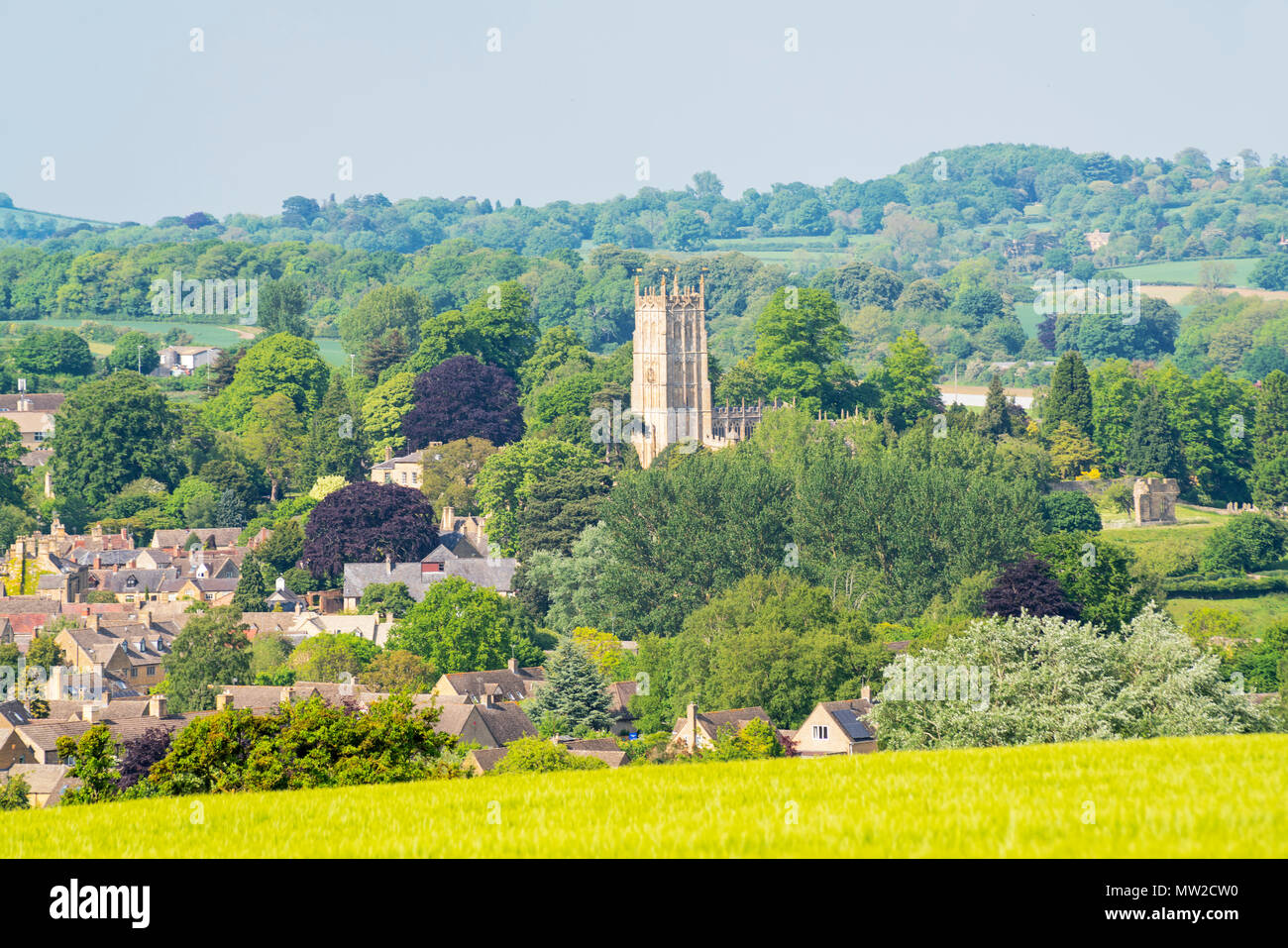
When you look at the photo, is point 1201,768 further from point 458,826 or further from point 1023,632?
point 1023,632

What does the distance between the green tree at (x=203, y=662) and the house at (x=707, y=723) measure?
700 inches

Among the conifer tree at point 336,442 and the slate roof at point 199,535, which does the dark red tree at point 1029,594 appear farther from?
the conifer tree at point 336,442

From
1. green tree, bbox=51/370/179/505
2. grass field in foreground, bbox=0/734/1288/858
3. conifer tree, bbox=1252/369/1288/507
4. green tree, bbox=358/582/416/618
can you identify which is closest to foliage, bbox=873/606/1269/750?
grass field in foreground, bbox=0/734/1288/858

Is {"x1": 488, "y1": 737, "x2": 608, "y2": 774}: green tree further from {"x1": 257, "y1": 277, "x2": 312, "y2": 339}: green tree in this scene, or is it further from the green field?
the green field

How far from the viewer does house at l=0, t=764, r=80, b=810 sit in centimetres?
5428

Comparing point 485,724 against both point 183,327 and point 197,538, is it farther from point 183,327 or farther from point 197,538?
point 183,327

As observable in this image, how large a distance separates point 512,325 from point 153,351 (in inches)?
1689

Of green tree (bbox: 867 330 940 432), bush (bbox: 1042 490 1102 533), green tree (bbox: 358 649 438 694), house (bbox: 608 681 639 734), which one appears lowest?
house (bbox: 608 681 639 734)

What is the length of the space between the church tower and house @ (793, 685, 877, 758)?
47.1m

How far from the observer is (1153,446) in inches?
→ 4274

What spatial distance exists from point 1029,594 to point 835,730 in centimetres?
1366

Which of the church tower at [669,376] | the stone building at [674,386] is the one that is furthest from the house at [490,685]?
the church tower at [669,376]

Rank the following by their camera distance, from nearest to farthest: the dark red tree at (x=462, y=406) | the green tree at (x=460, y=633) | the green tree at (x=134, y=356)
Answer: the green tree at (x=460, y=633) → the dark red tree at (x=462, y=406) → the green tree at (x=134, y=356)

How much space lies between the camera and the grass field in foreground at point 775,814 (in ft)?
54.4
